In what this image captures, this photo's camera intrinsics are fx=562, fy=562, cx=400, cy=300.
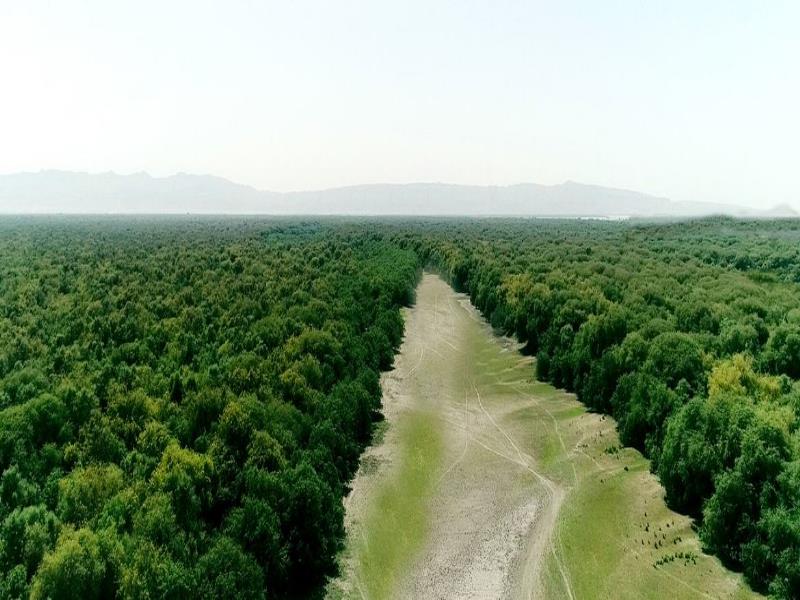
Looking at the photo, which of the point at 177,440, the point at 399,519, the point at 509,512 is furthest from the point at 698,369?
the point at 177,440

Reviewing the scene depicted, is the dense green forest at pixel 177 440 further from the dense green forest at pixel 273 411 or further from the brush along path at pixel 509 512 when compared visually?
the brush along path at pixel 509 512

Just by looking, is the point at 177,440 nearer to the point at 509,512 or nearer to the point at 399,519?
the point at 399,519

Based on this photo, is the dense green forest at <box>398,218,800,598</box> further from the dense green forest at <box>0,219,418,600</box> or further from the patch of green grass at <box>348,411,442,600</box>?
the dense green forest at <box>0,219,418,600</box>

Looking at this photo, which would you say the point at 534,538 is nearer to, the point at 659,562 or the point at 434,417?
the point at 659,562

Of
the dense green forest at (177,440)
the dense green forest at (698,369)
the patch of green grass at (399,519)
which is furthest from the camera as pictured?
the patch of green grass at (399,519)

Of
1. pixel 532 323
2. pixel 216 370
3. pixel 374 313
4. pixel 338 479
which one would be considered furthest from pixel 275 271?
pixel 338 479

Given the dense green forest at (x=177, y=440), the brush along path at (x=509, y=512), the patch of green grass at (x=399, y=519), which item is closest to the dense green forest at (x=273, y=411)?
the dense green forest at (x=177, y=440)
